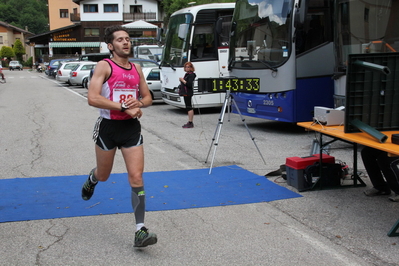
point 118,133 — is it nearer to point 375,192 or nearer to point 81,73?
point 375,192

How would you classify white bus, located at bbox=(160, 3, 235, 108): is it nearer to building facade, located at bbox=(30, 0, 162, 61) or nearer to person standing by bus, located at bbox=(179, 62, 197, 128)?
person standing by bus, located at bbox=(179, 62, 197, 128)

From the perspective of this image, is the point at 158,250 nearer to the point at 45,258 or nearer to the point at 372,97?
the point at 45,258

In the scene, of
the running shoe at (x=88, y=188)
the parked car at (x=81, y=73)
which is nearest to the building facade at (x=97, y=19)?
the parked car at (x=81, y=73)

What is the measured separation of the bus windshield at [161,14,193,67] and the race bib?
11150mm

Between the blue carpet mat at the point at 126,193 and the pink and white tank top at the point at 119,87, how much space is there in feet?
5.23

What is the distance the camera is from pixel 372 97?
5.66m

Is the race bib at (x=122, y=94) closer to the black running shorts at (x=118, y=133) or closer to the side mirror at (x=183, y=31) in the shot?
the black running shorts at (x=118, y=133)

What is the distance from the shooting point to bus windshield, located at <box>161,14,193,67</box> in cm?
1559

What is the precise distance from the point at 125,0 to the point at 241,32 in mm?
66998

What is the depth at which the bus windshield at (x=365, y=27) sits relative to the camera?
9.23 metres

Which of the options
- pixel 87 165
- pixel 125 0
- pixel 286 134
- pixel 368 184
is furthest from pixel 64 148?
pixel 125 0

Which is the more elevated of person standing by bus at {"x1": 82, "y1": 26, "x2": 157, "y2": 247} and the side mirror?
the side mirror

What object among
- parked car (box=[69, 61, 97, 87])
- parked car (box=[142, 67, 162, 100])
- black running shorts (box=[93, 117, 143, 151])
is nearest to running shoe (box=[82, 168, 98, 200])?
black running shorts (box=[93, 117, 143, 151])

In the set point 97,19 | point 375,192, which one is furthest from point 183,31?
point 97,19
